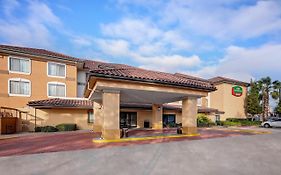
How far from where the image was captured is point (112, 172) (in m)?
6.28

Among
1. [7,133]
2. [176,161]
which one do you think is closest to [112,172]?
[176,161]

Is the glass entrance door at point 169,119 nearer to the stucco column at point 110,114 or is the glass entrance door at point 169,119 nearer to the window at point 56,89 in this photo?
the window at point 56,89

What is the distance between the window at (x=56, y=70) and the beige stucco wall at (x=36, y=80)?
1.46 feet

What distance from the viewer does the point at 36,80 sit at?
944 inches

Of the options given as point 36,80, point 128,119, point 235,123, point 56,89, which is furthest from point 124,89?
point 235,123

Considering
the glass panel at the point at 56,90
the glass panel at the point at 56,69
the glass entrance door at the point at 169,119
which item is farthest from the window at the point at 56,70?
the glass entrance door at the point at 169,119

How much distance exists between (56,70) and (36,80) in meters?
2.68

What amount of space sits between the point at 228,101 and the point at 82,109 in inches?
1108

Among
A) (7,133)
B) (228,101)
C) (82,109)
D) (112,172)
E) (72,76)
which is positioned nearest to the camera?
(112,172)

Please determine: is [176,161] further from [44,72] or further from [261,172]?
[44,72]

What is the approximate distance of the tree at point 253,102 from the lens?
3816 cm

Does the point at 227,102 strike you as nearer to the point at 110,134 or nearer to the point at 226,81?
the point at 226,81

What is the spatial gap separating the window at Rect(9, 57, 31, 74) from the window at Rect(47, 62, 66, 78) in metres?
2.35

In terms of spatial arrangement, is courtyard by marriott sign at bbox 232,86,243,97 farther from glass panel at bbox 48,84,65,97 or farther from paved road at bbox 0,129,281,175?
paved road at bbox 0,129,281,175
